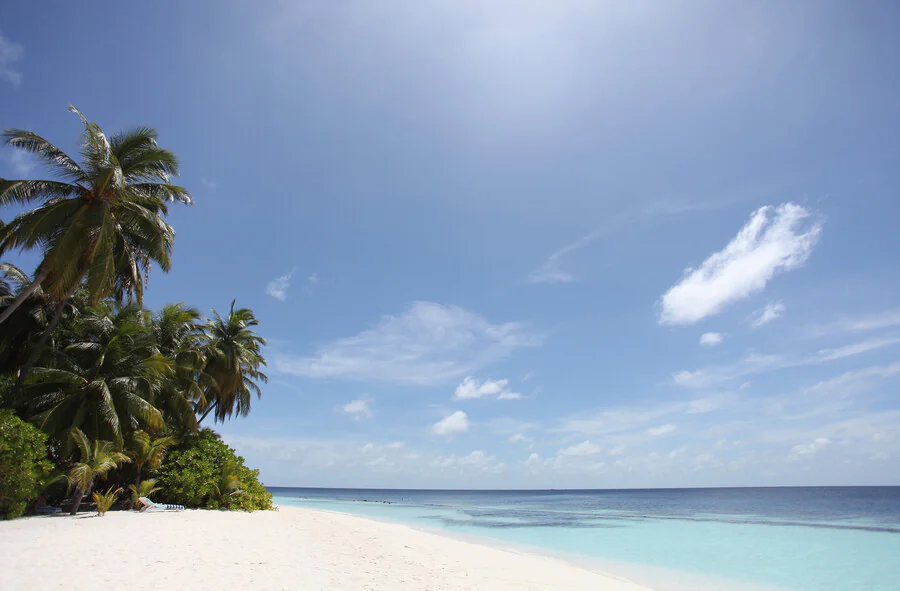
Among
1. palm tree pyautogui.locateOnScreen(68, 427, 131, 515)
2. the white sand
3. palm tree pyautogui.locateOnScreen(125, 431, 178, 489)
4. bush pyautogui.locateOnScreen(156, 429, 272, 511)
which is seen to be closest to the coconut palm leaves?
palm tree pyautogui.locateOnScreen(125, 431, 178, 489)

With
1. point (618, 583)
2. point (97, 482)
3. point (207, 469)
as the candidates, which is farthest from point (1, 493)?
point (618, 583)

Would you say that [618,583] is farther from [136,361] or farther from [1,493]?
[136,361]

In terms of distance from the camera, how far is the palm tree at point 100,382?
13.5 m

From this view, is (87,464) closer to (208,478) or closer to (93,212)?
(208,478)

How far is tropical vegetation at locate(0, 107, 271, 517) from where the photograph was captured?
36.3 feet

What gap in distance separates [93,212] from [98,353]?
610 cm

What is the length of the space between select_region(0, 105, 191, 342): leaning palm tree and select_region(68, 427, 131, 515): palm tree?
3819 mm

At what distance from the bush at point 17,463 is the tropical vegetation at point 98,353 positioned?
3cm

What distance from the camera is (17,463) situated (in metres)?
10.2

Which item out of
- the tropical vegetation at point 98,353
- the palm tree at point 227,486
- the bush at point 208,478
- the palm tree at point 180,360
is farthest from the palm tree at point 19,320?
the palm tree at point 227,486

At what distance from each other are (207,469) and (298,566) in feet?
36.4

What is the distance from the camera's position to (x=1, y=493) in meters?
10.1

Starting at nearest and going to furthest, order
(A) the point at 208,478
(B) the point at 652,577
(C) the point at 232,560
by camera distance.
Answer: (C) the point at 232,560
(B) the point at 652,577
(A) the point at 208,478

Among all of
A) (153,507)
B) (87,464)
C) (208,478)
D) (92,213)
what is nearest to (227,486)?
(208,478)
